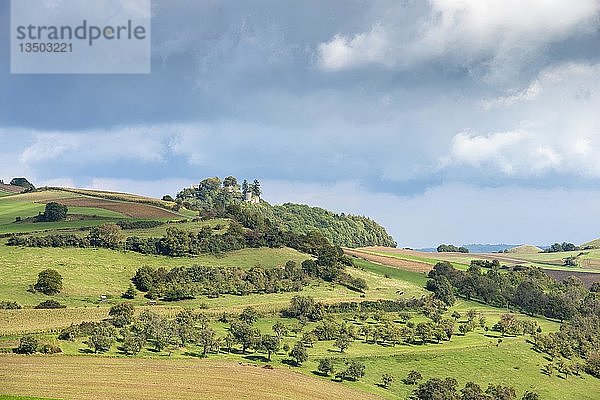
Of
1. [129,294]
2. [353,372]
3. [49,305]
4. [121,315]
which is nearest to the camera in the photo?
[353,372]

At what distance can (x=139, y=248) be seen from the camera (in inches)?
6358

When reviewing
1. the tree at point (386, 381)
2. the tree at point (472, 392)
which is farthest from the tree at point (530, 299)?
the tree at point (386, 381)

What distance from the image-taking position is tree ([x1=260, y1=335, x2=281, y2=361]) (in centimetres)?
9769

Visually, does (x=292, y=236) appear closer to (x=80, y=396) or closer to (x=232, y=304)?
(x=232, y=304)

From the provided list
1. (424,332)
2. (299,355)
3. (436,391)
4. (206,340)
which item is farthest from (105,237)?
(436,391)

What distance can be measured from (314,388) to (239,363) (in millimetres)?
13166

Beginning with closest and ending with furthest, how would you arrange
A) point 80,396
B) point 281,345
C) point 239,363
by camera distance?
point 80,396 → point 239,363 → point 281,345

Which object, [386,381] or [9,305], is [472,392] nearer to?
[386,381]

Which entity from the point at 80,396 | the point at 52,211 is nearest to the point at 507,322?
the point at 80,396

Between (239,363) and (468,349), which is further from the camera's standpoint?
(468,349)

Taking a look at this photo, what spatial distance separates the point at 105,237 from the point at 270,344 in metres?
77.2

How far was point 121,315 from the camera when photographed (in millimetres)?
106500

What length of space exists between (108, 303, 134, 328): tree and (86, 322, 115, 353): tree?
281 inches

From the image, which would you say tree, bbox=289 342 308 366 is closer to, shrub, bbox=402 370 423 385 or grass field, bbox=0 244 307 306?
shrub, bbox=402 370 423 385
